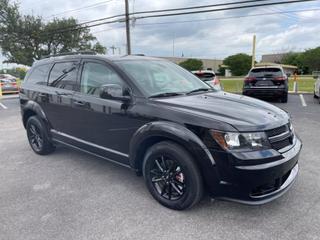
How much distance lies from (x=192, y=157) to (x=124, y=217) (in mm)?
997

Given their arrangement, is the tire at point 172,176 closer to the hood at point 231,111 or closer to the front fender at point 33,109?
the hood at point 231,111

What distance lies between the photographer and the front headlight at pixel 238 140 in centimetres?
254

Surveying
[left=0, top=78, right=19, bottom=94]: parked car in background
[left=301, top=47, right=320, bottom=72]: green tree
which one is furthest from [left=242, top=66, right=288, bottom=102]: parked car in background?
[left=301, top=47, right=320, bottom=72]: green tree

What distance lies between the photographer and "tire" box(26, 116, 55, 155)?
482 centimetres

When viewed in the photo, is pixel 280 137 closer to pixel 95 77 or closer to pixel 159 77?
pixel 159 77

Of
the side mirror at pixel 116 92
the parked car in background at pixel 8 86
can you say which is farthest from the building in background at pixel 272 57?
the side mirror at pixel 116 92

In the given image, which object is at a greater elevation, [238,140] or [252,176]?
[238,140]

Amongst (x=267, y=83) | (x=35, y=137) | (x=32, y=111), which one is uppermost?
(x=32, y=111)

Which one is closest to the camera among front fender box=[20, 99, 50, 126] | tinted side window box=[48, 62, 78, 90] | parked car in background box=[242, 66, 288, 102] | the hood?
the hood

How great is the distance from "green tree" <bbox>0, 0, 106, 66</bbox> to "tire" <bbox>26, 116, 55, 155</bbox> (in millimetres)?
25424

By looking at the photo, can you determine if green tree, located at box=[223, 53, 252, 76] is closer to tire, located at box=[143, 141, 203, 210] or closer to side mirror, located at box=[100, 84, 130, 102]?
side mirror, located at box=[100, 84, 130, 102]

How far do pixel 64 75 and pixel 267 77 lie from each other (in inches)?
352

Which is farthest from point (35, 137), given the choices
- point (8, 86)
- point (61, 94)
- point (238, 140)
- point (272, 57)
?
point (272, 57)

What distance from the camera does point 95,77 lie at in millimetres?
3795
